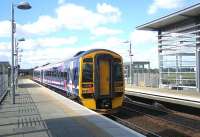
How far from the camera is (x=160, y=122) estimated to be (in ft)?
54.3

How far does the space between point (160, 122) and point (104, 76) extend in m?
3.39

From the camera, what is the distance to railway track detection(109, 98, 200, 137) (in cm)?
1411

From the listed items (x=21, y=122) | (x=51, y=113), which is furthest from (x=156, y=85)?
(x=21, y=122)

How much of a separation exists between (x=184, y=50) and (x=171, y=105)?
8.70 meters

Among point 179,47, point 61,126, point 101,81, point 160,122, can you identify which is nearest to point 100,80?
point 101,81

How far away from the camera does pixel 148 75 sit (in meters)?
41.5

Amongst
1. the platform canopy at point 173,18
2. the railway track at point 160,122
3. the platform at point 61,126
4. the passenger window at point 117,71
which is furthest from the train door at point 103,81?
the platform canopy at point 173,18

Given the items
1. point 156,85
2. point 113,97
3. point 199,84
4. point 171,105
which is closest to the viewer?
point 113,97

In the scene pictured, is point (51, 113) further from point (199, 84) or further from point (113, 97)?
point (199, 84)

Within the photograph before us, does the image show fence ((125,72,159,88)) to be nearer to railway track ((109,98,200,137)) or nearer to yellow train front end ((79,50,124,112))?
railway track ((109,98,200,137))

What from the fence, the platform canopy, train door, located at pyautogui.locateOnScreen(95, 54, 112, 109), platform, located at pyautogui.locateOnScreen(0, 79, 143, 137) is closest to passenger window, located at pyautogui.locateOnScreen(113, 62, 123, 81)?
train door, located at pyautogui.locateOnScreen(95, 54, 112, 109)

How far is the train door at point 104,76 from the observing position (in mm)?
18031

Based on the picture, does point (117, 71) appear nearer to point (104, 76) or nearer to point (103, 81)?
point (104, 76)

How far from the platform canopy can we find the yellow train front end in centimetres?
944
